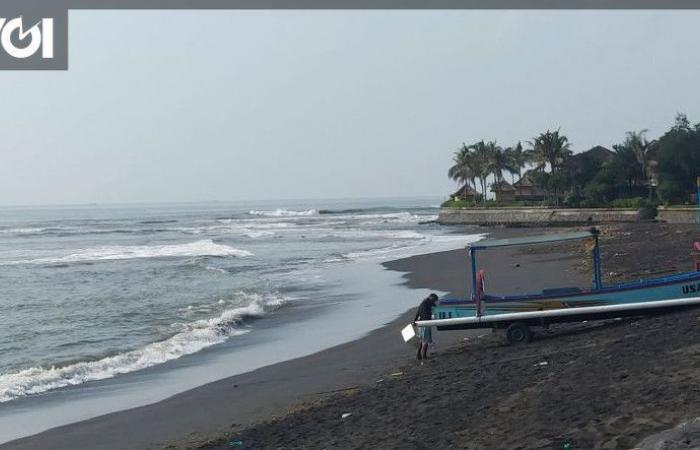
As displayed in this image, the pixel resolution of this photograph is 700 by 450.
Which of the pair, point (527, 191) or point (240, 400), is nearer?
point (240, 400)

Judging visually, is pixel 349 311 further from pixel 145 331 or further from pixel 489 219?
pixel 489 219

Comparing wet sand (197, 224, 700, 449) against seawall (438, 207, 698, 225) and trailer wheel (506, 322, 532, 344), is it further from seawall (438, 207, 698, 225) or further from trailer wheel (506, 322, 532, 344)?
seawall (438, 207, 698, 225)

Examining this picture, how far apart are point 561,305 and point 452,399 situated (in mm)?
4174

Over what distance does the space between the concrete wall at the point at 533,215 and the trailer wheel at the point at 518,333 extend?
44.5m

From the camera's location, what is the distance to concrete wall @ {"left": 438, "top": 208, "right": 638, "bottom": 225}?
186 feet

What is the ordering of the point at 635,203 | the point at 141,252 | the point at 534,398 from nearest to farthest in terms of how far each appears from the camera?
1. the point at 534,398
2. the point at 141,252
3. the point at 635,203

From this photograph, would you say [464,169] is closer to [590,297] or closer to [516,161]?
[516,161]

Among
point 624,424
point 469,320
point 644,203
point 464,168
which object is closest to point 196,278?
point 469,320

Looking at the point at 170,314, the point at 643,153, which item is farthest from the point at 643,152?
the point at 170,314

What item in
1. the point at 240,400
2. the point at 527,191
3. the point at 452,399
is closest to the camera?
the point at 452,399

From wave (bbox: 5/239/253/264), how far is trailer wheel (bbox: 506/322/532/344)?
33286 millimetres

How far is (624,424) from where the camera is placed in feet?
22.3

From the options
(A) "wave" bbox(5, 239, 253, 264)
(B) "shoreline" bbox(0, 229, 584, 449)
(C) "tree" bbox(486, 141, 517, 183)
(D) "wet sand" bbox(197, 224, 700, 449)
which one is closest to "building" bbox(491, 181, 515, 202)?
(C) "tree" bbox(486, 141, 517, 183)

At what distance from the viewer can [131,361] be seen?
51.1 feet
